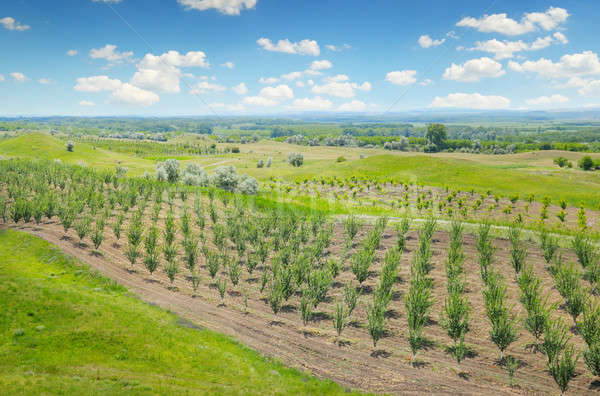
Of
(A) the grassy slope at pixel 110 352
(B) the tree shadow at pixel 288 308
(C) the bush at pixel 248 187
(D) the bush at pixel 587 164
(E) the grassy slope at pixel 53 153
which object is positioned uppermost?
(E) the grassy slope at pixel 53 153

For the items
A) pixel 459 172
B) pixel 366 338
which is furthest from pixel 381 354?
pixel 459 172

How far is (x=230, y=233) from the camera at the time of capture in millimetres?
32812

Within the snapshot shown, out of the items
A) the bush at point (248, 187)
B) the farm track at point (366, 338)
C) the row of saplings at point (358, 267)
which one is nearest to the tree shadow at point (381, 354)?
the farm track at point (366, 338)

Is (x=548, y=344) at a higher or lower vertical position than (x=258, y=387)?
higher

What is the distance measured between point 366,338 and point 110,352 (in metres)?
13.3

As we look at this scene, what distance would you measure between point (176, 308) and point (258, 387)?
9112 millimetres

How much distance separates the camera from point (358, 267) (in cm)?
2392

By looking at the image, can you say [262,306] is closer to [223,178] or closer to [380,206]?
[380,206]

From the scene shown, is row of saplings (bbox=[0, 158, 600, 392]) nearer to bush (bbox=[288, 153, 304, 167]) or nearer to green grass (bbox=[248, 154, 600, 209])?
green grass (bbox=[248, 154, 600, 209])

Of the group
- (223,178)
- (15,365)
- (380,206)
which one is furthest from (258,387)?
(223,178)

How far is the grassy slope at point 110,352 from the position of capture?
44.0 ft

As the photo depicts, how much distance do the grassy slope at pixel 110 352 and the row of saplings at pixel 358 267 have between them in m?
4.47

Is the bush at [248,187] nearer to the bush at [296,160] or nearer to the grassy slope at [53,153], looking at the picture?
the grassy slope at [53,153]

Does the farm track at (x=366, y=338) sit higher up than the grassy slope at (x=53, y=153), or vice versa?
the grassy slope at (x=53, y=153)
